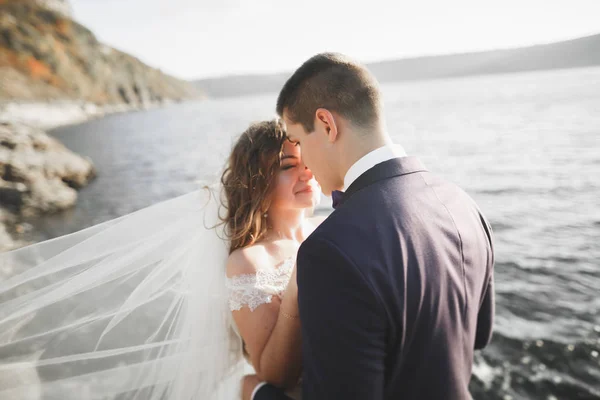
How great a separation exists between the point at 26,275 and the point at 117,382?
3.21ft

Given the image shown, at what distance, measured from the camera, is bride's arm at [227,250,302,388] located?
80.4 inches

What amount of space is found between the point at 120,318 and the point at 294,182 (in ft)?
4.99

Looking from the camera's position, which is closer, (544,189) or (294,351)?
(294,351)

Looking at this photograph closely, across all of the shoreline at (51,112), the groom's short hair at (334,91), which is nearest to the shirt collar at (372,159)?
the groom's short hair at (334,91)

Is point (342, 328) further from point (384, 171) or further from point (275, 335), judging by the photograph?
point (275, 335)

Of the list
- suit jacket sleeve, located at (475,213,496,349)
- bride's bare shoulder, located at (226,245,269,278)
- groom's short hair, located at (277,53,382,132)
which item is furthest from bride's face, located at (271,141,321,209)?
suit jacket sleeve, located at (475,213,496,349)

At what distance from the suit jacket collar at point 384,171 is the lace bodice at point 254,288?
969 millimetres

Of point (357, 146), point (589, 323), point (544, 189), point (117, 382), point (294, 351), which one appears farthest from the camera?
point (544, 189)

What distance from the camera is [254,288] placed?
7.79 ft

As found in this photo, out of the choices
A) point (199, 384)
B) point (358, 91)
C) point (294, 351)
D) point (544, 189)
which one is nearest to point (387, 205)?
point (358, 91)

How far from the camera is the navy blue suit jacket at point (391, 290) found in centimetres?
134

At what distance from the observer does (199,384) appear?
274 cm

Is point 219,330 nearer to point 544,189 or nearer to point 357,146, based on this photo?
point 357,146

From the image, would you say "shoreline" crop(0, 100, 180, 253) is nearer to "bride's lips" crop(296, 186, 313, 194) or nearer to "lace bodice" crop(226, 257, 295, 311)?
"lace bodice" crop(226, 257, 295, 311)
